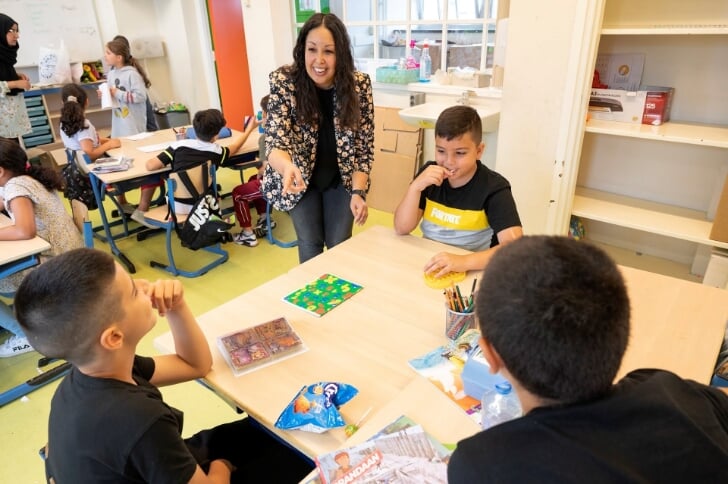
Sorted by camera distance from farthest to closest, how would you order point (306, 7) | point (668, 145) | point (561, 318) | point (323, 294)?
1. point (306, 7)
2. point (668, 145)
3. point (323, 294)
4. point (561, 318)

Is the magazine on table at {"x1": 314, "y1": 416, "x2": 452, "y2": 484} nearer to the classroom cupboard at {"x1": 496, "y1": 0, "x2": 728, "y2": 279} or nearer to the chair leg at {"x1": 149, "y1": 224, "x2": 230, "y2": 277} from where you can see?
the classroom cupboard at {"x1": 496, "y1": 0, "x2": 728, "y2": 279}

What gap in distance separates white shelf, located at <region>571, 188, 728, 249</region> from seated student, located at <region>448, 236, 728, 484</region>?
213 centimetres

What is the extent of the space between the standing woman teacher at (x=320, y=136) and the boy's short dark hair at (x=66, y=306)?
3.00ft

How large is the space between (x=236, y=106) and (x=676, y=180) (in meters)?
4.85

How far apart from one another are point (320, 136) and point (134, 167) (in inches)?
69.4

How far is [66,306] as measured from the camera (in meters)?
0.89

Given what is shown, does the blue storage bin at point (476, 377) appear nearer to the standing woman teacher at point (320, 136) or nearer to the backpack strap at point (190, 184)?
the standing woman teacher at point (320, 136)

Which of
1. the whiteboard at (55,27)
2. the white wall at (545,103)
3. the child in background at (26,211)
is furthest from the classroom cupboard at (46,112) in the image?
the white wall at (545,103)

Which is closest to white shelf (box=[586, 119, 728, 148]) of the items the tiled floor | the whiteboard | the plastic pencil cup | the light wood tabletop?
the tiled floor

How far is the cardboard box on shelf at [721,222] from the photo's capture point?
224 centimetres

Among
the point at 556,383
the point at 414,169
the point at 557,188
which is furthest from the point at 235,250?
the point at 556,383

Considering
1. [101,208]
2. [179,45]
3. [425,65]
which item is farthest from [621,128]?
[179,45]

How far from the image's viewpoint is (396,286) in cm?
149

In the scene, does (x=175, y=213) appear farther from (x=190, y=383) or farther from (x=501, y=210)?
(x=501, y=210)
